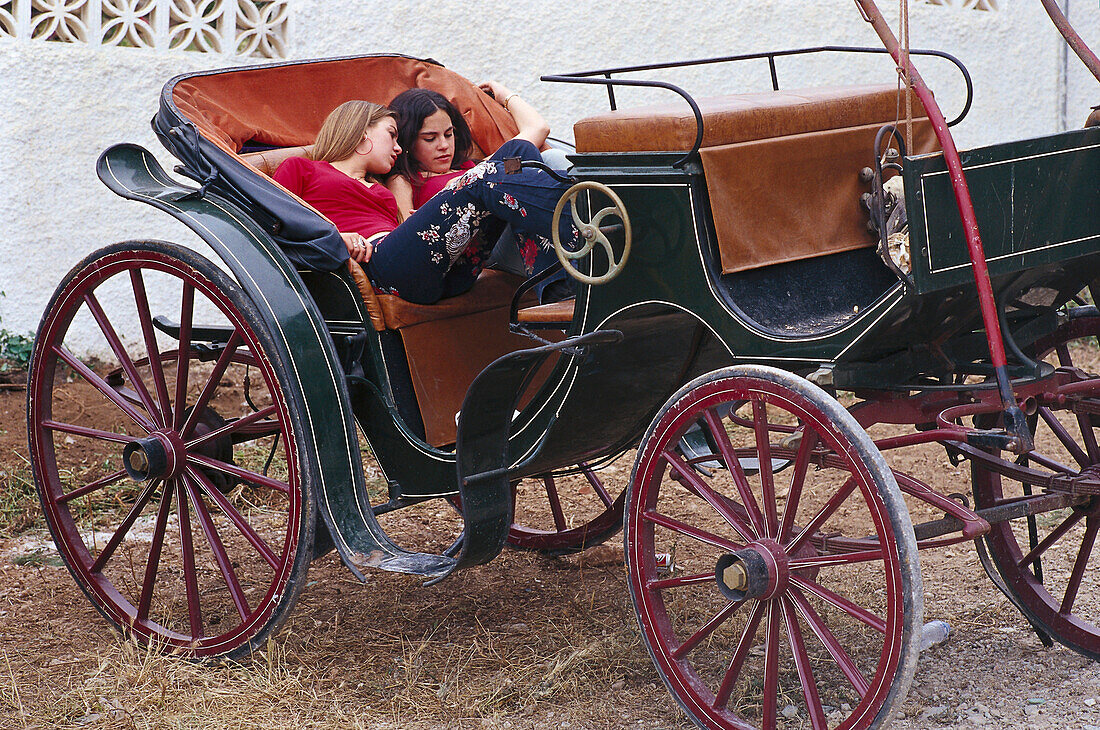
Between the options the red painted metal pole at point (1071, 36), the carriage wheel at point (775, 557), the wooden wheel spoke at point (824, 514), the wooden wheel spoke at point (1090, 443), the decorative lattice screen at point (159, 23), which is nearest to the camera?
the carriage wheel at point (775, 557)

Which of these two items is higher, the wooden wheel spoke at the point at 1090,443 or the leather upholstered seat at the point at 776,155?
the leather upholstered seat at the point at 776,155

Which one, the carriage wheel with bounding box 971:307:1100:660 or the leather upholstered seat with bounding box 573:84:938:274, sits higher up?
the leather upholstered seat with bounding box 573:84:938:274

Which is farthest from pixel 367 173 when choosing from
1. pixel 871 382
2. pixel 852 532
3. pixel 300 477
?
pixel 852 532

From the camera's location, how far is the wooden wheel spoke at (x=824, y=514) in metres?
2.24

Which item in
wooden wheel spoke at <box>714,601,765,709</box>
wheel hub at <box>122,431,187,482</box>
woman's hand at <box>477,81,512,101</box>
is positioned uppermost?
woman's hand at <box>477,81,512,101</box>

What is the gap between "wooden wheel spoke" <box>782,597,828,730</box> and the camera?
7.55 feet

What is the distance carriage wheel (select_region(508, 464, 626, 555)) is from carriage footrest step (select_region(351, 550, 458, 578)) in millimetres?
381

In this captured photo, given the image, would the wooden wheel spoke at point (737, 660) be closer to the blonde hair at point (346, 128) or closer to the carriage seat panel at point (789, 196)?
the carriage seat panel at point (789, 196)

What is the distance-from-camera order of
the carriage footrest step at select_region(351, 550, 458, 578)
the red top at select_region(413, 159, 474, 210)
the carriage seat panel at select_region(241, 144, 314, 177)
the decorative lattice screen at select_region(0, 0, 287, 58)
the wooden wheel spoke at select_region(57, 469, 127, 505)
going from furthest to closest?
1. the decorative lattice screen at select_region(0, 0, 287, 58)
2. the red top at select_region(413, 159, 474, 210)
3. the carriage seat panel at select_region(241, 144, 314, 177)
4. the wooden wheel spoke at select_region(57, 469, 127, 505)
5. the carriage footrest step at select_region(351, 550, 458, 578)

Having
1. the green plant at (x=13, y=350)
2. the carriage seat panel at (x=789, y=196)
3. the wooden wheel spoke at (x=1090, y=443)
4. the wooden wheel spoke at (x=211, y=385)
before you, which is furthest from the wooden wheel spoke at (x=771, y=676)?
the green plant at (x=13, y=350)

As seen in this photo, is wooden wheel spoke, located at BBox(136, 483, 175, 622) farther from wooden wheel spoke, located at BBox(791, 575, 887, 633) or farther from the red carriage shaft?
the red carriage shaft

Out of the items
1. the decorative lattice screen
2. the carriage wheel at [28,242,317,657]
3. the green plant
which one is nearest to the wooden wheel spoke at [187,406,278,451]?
the carriage wheel at [28,242,317,657]

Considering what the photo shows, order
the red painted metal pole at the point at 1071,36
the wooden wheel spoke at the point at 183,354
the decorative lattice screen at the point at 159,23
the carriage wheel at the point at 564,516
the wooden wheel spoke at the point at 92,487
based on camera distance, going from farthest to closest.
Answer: the decorative lattice screen at the point at 159,23, the carriage wheel at the point at 564,516, the wooden wheel spoke at the point at 92,487, the wooden wheel spoke at the point at 183,354, the red painted metal pole at the point at 1071,36

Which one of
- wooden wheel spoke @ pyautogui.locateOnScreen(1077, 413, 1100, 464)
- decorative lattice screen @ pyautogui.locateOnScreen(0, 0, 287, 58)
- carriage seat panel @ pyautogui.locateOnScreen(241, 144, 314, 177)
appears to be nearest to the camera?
wooden wheel spoke @ pyautogui.locateOnScreen(1077, 413, 1100, 464)
